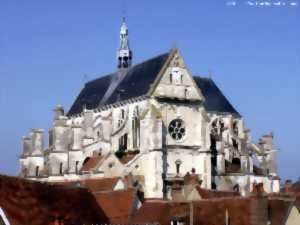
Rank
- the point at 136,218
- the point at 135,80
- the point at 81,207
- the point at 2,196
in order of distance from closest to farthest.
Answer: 1. the point at 2,196
2. the point at 81,207
3. the point at 136,218
4. the point at 135,80

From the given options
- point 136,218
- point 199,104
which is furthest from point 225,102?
point 136,218

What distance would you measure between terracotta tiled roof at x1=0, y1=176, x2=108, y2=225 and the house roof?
40.4 metres

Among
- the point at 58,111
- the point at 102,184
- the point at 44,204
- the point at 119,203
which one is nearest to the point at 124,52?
the point at 58,111

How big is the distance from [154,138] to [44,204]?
40242 mm

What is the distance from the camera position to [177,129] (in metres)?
75.5

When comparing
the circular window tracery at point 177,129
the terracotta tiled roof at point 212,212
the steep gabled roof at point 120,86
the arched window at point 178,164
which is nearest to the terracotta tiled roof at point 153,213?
the terracotta tiled roof at point 212,212

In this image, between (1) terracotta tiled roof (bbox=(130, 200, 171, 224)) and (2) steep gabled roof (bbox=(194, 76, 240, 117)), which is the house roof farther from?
(1) terracotta tiled roof (bbox=(130, 200, 171, 224))

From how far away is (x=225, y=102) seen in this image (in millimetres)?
92062

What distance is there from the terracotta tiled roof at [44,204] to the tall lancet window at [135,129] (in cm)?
3961

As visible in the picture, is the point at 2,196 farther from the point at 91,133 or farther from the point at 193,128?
the point at 91,133

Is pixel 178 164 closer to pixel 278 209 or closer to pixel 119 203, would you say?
pixel 119 203

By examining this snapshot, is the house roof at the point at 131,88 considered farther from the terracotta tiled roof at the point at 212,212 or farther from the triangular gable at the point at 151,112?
the terracotta tiled roof at the point at 212,212

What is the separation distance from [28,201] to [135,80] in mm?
49226

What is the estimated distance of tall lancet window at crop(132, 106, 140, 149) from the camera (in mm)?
76500
